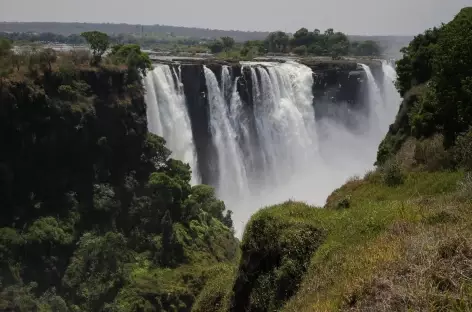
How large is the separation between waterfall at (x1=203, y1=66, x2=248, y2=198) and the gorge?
2.6 inches

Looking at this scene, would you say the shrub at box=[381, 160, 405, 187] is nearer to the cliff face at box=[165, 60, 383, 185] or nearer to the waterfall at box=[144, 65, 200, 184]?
the waterfall at box=[144, 65, 200, 184]

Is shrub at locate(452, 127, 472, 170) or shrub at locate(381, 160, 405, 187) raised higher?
shrub at locate(452, 127, 472, 170)

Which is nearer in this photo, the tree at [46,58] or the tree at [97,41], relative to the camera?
the tree at [46,58]

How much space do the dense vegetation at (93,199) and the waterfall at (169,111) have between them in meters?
1.57

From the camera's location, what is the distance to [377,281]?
5766 mm

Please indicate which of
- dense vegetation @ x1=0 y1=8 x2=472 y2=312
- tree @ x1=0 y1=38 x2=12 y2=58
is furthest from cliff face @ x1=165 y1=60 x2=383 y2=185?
tree @ x1=0 y1=38 x2=12 y2=58

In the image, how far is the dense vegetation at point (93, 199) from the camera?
21.5 metres

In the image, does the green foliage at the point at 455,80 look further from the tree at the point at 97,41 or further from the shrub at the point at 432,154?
the tree at the point at 97,41

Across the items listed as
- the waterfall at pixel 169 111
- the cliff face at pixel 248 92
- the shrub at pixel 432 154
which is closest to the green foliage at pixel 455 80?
the shrub at pixel 432 154

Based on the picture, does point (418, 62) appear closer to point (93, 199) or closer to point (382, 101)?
point (93, 199)

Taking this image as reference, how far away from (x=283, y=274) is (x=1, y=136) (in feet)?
59.2

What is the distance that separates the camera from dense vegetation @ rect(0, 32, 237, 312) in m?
21.5

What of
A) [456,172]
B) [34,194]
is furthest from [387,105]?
[456,172]

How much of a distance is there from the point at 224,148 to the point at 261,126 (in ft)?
11.7
